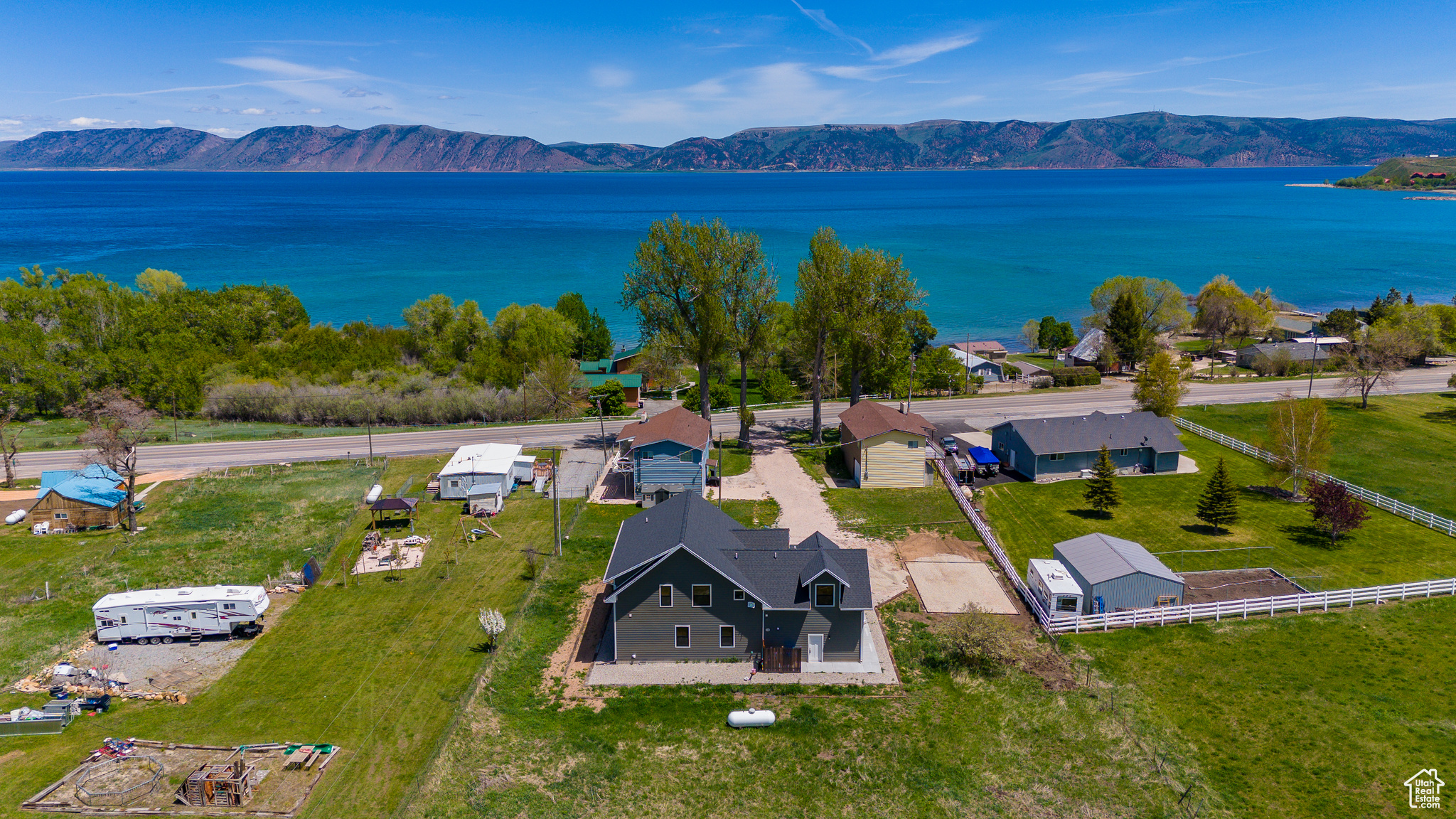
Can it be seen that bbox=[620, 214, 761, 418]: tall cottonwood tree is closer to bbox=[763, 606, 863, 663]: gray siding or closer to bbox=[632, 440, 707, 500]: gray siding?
bbox=[632, 440, 707, 500]: gray siding

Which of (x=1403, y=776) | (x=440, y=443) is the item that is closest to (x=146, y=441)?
(x=440, y=443)

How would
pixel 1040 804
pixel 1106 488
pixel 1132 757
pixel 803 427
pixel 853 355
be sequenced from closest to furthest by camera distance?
1. pixel 1040 804
2. pixel 1132 757
3. pixel 1106 488
4. pixel 853 355
5. pixel 803 427

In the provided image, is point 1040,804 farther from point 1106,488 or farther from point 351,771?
point 1106,488

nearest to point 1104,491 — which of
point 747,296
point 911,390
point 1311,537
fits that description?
point 1311,537

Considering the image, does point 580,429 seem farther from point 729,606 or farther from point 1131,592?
point 1131,592

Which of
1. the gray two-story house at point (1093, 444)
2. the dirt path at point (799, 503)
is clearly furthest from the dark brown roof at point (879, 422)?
the gray two-story house at point (1093, 444)

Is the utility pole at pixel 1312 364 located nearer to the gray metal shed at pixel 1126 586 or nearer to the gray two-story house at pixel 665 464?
the gray metal shed at pixel 1126 586

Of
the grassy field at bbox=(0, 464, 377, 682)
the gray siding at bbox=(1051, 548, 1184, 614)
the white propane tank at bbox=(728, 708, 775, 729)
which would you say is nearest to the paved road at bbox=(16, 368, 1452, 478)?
the grassy field at bbox=(0, 464, 377, 682)
